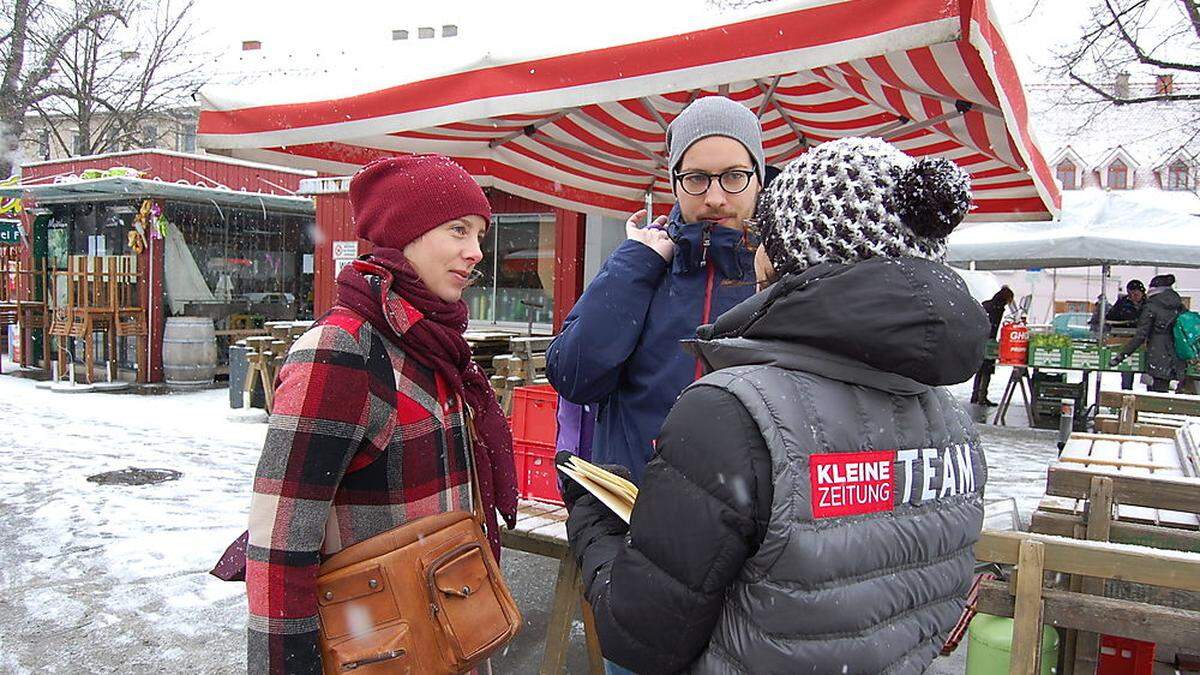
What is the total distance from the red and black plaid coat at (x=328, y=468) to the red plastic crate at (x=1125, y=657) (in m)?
2.81

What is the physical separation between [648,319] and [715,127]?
505 millimetres

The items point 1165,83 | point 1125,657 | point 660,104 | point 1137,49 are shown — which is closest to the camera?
point 1125,657

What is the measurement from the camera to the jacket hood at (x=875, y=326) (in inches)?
46.6

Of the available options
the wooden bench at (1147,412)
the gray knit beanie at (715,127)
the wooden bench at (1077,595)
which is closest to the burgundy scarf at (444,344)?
the gray knit beanie at (715,127)

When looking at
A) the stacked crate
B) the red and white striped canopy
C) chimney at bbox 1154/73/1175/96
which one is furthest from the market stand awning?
chimney at bbox 1154/73/1175/96

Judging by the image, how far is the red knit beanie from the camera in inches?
74.8

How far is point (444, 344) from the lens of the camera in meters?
1.90

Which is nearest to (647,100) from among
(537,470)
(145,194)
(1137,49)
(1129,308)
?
(537,470)

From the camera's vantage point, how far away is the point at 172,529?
558 cm

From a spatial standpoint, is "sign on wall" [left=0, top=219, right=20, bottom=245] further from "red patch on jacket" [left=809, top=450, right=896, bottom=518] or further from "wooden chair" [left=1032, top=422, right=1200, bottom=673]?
"red patch on jacket" [left=809, top=450, right=896, bottom=518]

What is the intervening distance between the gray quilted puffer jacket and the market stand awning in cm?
1226

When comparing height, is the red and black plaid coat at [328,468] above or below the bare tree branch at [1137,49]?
below

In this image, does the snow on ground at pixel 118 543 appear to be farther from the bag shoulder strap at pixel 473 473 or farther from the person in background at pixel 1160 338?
the person in background at pixel 1160 338

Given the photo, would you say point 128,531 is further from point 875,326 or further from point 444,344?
point 875,326
